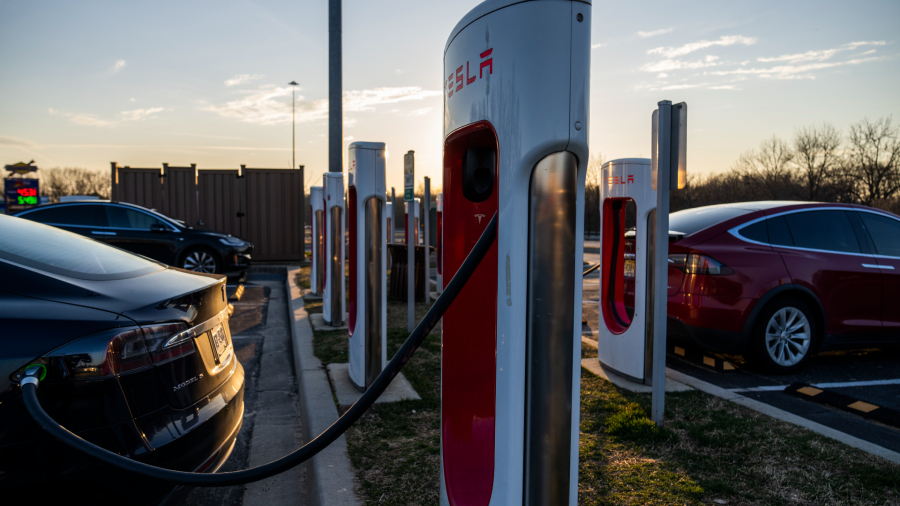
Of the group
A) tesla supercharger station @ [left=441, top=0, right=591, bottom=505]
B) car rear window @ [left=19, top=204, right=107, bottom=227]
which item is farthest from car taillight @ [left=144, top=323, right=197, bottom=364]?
car rear window @ [left=19, top=204, right=107, bottom=227]

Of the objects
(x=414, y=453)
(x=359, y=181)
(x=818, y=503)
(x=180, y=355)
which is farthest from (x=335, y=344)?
(x=818, y=503)

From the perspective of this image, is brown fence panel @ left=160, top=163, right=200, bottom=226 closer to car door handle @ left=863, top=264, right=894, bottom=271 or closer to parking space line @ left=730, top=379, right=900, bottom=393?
parking space line @ left=730, top=379, right=900, bottom=393

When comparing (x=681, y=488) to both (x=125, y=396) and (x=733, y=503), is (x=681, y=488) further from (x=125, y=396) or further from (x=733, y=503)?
(x=125, y=396)

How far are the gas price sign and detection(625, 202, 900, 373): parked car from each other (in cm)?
1927

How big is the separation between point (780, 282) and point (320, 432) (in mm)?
4504

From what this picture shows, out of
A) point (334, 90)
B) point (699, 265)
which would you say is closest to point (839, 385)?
point (699, 265)

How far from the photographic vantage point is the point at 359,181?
466 centimetres

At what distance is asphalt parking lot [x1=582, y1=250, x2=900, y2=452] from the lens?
407 cm

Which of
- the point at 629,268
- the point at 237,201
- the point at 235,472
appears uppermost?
the point at 237,201

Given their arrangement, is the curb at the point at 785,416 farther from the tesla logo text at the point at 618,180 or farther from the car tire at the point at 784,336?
the tesla logo text at the point at 618,180

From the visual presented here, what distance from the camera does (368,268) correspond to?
14.9ft

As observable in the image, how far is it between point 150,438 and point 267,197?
16593 mm

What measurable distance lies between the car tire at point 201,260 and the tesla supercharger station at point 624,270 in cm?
964

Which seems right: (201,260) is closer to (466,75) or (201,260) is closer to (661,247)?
(661,247)
